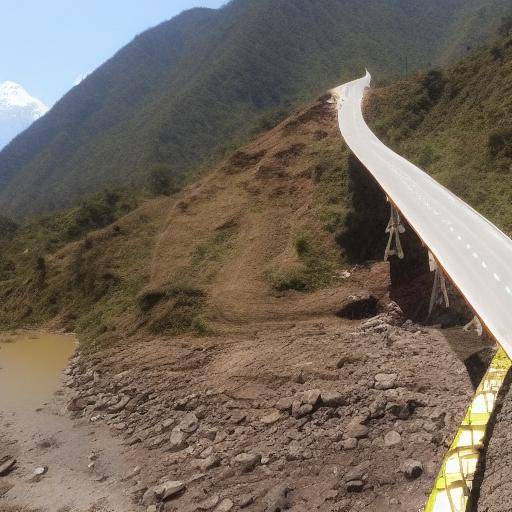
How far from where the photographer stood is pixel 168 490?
12.5 metres

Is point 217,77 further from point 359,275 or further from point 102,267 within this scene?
point 359,275

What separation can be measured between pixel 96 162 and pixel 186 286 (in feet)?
387

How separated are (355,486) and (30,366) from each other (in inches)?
869

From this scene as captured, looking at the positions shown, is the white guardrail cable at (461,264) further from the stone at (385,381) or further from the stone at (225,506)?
the stone at (225,506)

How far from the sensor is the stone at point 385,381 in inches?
545

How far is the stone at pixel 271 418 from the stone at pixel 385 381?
124 inches

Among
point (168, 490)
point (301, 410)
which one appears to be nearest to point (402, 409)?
point (301, 410)

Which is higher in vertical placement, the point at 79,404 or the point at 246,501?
the point at 79,404

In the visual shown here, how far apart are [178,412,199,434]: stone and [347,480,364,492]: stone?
627 cm

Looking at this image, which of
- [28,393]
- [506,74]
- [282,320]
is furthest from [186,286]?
[506,74]

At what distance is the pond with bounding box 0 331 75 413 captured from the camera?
22.0 meters

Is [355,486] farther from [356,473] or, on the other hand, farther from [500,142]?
[500,142]

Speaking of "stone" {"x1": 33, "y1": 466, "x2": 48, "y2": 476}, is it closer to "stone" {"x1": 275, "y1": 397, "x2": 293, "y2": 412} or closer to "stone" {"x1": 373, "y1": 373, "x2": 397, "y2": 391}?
"stone" {"x1": 275, "y1": 397, "x2": 293, "y2": 412}

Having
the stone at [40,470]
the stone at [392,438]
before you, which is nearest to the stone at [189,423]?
the stone at [40,470]
